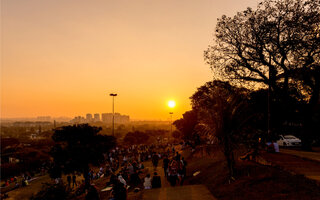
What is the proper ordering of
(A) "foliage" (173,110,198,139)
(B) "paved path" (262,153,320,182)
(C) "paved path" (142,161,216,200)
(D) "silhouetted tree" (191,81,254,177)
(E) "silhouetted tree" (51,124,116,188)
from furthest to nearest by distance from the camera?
(A) "foliage" (173,110,198,139) < (E) "silhouetted tree" (51,124,116,188) < (D) "silhouetted tree" (191,81,254,177) < (C) "paved path" (142,161,216,200) < (B) "paved path" (262,153,320,182)

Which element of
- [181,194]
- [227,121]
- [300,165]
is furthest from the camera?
[227,121]

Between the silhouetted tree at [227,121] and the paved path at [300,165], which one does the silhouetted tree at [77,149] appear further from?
the paved path at [300,165]

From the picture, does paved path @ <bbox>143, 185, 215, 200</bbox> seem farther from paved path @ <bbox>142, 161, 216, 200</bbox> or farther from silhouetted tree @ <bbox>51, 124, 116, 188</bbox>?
silhouetted tree @ <bbox>51, 124, 116, 188</bbox>

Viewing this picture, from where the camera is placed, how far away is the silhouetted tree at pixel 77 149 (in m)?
23.8

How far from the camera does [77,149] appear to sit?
24406mm

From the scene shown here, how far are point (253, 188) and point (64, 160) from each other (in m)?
21.1

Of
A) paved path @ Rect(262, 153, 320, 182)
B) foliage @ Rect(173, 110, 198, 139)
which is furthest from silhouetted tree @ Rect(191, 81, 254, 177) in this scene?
foliage @ Rect(173, 110, 198, 139)

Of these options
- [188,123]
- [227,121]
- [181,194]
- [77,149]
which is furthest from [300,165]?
[188,123]

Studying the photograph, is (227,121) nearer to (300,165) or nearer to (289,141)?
(300,165)

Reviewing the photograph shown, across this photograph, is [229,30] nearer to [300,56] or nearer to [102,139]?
[300,56]

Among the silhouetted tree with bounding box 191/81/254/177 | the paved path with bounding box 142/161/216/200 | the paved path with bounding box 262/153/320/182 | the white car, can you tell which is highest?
the silhouetted tree with bounding box 191/81/254/177

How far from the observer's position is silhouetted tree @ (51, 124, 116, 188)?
2380cm

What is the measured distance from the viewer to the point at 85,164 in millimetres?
23859

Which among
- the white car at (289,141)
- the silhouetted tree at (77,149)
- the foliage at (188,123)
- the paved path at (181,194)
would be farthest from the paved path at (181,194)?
the foliage at (188,123)
